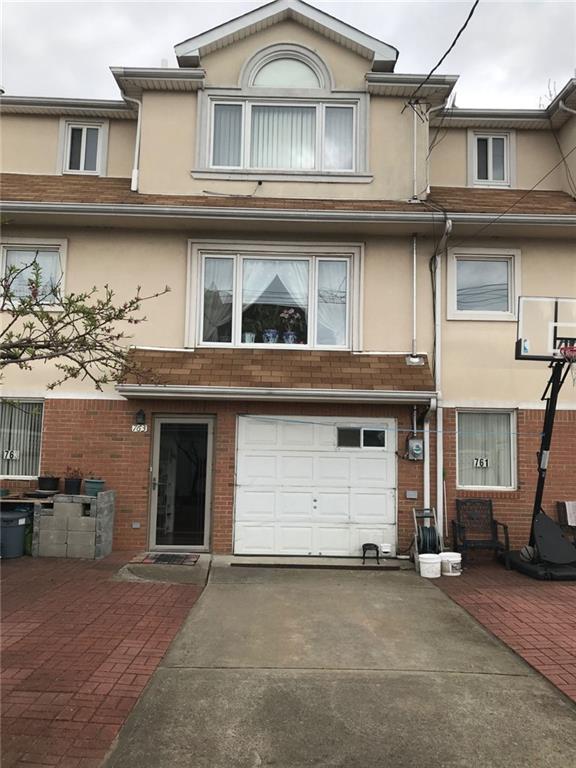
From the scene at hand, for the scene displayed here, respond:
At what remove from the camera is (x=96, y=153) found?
1090 centimetres

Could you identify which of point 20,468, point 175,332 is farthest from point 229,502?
point 20,468

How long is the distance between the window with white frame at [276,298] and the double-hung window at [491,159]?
11.8 feet

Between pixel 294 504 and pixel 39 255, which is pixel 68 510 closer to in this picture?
pixel 294 504

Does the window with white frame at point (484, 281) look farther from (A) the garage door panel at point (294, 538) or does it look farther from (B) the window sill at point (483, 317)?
(A) the garage door panel at point (294, 538)

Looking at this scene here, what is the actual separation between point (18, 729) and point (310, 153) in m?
9.14

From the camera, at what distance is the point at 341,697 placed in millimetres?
4219

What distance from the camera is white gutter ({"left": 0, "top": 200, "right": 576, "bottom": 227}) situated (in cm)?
878

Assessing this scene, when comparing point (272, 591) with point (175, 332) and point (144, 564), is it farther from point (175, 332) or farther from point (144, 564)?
point (175, 332)

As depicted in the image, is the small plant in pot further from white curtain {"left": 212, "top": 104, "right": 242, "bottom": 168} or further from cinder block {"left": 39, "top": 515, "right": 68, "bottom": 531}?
white curtain {"left": 212, "top": 104, "right": 242, "bottom": 168}

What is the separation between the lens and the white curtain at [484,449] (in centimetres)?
919

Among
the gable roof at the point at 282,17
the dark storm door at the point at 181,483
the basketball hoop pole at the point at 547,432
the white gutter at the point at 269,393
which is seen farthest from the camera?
the gable roof at the point at 282,17

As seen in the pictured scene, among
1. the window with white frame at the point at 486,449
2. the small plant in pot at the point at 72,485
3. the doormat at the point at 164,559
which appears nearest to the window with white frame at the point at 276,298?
the window with white frame at the point at 486,449

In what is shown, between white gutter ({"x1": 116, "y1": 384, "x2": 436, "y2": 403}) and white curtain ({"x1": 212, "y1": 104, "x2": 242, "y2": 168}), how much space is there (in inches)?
162

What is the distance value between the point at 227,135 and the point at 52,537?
7255 millimetres
